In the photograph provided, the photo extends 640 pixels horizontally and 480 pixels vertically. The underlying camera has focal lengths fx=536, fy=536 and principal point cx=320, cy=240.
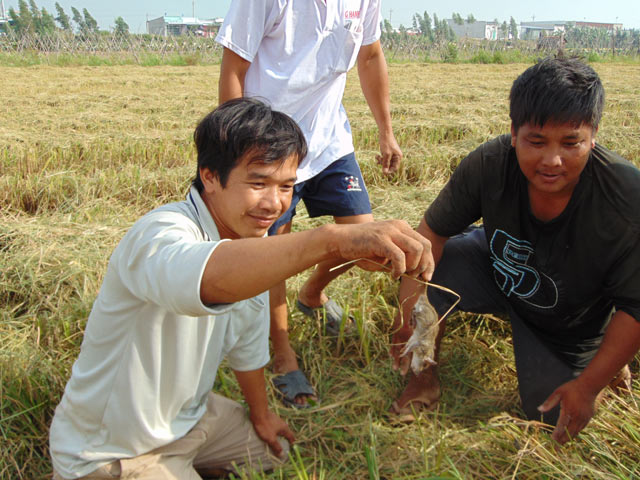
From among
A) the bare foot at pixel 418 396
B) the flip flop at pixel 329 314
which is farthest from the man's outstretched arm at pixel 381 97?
the bare foot at pixel 418 396

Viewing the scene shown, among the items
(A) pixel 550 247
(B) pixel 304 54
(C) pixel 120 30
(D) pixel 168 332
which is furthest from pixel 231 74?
(C) pixel 120 30

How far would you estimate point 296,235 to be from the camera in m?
0.99

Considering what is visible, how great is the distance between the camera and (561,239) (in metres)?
1.80

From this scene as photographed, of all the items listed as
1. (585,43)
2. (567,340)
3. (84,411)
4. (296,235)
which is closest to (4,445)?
(84,411)

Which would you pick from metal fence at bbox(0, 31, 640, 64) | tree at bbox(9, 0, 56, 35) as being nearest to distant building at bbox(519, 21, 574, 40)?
metal fence at bbox(0, 31, 640, 64)

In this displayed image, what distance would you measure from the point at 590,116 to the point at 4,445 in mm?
2063

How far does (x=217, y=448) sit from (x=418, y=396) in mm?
730

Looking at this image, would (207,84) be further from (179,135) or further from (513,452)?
(513,452)

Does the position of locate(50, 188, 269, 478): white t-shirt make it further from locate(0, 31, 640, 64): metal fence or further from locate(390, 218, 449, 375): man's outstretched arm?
locate(0, 31, 640, 64): metal fence

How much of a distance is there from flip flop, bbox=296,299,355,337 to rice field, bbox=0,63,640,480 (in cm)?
4

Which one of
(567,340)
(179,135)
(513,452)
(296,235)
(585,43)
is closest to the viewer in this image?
(296,235)

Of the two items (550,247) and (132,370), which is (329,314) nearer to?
(550,247)

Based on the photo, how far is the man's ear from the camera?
1364 millimetres

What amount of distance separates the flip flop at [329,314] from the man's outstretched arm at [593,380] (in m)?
0.93
